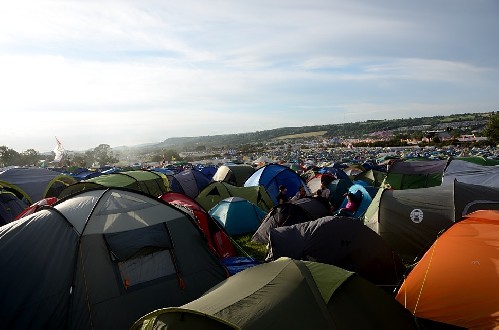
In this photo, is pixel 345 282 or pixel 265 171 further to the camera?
pixel 265 171

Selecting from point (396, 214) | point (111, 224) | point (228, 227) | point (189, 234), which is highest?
point (111, 224)

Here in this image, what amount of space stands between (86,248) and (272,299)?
124 inches

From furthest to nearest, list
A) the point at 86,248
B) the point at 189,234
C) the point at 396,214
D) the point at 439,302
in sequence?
A: the point at 396,214, the point at 189,234, the point at 86,248, the point at 439,302

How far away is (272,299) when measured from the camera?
341cm

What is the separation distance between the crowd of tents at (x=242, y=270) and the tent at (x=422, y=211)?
0.02 meters

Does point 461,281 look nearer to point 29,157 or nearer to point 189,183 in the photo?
point 189,183

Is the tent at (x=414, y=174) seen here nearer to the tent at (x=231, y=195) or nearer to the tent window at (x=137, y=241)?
the tent at (x=231, y=195)

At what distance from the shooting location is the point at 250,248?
9.72 metres

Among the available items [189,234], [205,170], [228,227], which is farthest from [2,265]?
[205,170]

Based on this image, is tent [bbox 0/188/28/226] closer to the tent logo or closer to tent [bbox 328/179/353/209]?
the tent logo

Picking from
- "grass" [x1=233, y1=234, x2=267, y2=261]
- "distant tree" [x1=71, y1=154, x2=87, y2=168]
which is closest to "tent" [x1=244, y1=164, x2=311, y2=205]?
"grass" [x1=233, y1=234, x2=267, y2=261]

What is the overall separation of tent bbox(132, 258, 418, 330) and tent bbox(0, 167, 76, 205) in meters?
13.5

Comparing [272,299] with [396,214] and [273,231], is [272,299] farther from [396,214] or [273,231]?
[396,214]

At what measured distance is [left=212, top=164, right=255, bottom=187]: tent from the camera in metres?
22.0
